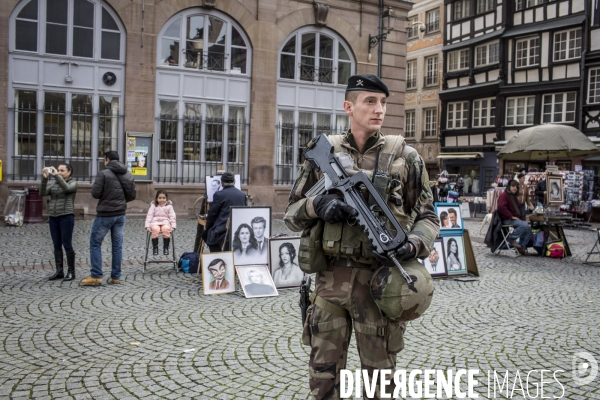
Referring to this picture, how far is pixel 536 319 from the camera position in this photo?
6574mm

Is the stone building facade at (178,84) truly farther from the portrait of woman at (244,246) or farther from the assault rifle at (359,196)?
the assault rifle at (359,196)

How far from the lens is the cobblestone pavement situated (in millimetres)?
4352

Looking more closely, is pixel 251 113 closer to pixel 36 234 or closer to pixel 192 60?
pixel 192 60

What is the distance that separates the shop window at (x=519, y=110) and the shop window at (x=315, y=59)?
48.2 feet

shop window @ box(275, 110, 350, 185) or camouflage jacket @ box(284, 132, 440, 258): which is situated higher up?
shop window @ box(275, 110, 350, 185)

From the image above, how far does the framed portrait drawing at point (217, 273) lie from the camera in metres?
7.61

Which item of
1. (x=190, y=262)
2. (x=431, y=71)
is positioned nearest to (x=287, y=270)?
(x=190, y=262)

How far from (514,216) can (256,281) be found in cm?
679

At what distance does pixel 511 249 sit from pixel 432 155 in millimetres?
25381

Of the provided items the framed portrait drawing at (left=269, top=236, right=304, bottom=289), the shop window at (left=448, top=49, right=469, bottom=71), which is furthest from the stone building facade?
the shop window at (left=448, top=49, right=469, bottom=71)

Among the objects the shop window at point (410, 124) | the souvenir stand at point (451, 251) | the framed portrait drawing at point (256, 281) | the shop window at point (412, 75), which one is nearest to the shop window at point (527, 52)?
the shop window at point (412, 75)

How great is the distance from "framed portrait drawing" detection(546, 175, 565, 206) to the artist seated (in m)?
1.63

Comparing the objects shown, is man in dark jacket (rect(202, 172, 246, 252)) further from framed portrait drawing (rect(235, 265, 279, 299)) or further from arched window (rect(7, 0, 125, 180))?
arched window (rect(7, 0, 125, 180))

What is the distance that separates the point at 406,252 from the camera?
267cm
